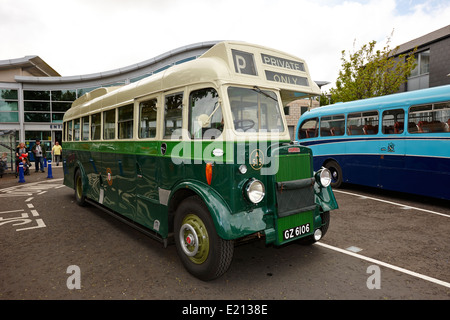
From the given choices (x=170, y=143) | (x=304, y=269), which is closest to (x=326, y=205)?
(x=304, y=269)

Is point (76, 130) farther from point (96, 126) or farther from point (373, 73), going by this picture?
point (373, 73)

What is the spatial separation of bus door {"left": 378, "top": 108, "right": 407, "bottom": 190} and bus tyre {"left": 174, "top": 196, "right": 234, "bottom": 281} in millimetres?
6835

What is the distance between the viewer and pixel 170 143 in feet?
14.0

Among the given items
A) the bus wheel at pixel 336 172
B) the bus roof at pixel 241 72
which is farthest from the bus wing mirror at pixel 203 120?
the bus wheel at pixel 336 172

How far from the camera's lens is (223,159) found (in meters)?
3.58

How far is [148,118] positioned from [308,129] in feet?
27.4

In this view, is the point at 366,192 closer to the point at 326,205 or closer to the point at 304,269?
the point at 326,205

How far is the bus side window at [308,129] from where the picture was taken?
37.5ft

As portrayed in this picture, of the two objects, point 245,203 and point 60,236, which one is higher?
point 245,203

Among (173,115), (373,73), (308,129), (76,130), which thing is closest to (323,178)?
(173,115)

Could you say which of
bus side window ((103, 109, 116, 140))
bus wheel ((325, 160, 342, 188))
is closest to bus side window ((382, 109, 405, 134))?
bus wheel ((325, 160, 342, 188))

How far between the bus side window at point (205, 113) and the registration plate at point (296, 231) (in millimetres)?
1586
